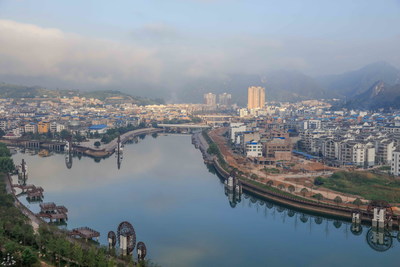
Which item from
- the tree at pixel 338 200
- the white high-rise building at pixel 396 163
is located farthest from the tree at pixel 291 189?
the white high-rise building at pixel 396 163

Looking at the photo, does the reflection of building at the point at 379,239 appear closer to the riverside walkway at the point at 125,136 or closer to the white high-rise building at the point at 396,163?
the white high-rise building at the point at 396,163

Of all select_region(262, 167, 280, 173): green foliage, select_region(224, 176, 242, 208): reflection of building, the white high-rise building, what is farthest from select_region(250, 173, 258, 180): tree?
the white high-rise building

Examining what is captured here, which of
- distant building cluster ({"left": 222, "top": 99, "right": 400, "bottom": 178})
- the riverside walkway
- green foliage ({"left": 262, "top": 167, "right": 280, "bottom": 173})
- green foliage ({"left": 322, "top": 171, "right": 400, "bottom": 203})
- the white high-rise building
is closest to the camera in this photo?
green foliage ({"left": 322, "top": 171, "right": 400, "bottom": 203})

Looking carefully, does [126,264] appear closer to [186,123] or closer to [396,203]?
[396,203]

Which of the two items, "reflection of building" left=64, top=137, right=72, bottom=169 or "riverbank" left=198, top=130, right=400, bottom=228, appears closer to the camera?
"riverbank" left=198, top=130, right=400, bottom=228

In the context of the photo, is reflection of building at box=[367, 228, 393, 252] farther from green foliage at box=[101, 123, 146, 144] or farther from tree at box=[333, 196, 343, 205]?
green foliage at box=[101, 123, 146, 144]

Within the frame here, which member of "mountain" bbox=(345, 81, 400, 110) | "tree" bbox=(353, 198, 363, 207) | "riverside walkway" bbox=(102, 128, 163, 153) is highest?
"mountain" bbox=(345, 81, 400, 110)

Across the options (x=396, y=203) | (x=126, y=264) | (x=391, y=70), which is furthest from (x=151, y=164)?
(x=391, y=70)
